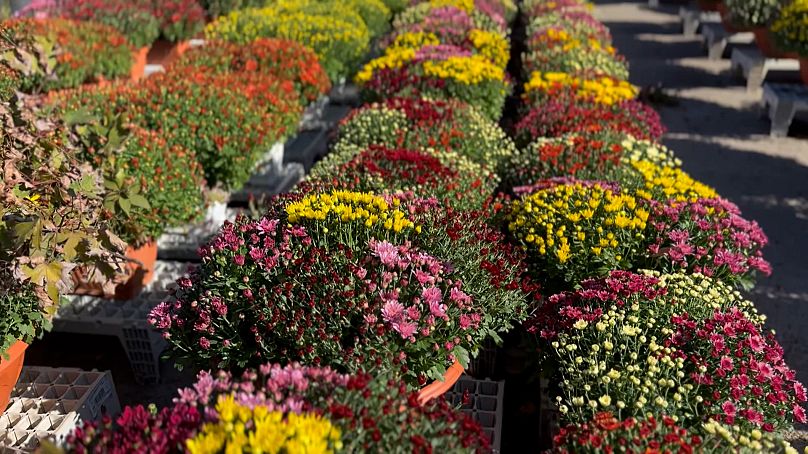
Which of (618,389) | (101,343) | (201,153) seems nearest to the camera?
(618,389)

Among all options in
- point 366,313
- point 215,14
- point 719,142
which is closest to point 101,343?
point 366,313

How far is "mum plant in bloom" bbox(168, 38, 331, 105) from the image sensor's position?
A: 732cm

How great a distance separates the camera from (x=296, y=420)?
2078 millimetres

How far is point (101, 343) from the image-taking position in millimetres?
5121

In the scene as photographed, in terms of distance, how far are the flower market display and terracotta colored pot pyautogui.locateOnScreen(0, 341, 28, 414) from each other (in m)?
0.02

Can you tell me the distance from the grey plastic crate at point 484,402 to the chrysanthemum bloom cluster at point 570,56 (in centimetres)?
453

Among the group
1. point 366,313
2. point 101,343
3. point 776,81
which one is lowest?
point 101,343

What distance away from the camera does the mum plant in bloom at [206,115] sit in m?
5.58

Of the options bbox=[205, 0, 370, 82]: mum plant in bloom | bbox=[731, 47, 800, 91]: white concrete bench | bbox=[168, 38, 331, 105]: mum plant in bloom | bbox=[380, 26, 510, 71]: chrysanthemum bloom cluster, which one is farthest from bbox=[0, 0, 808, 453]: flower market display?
bbox=[731, 47, 800, 91]: white concrete bench

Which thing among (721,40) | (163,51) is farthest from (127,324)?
(721,40)

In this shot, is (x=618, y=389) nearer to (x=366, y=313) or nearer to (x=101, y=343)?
(x=366, y=313)

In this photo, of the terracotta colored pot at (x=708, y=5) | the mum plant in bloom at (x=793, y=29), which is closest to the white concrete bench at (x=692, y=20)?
the terracotta colored pot at (x=708, y=5)

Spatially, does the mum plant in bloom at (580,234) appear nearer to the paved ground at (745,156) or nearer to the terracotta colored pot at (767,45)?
the paved ground at (745,156)

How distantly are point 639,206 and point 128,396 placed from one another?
12.0 feet
